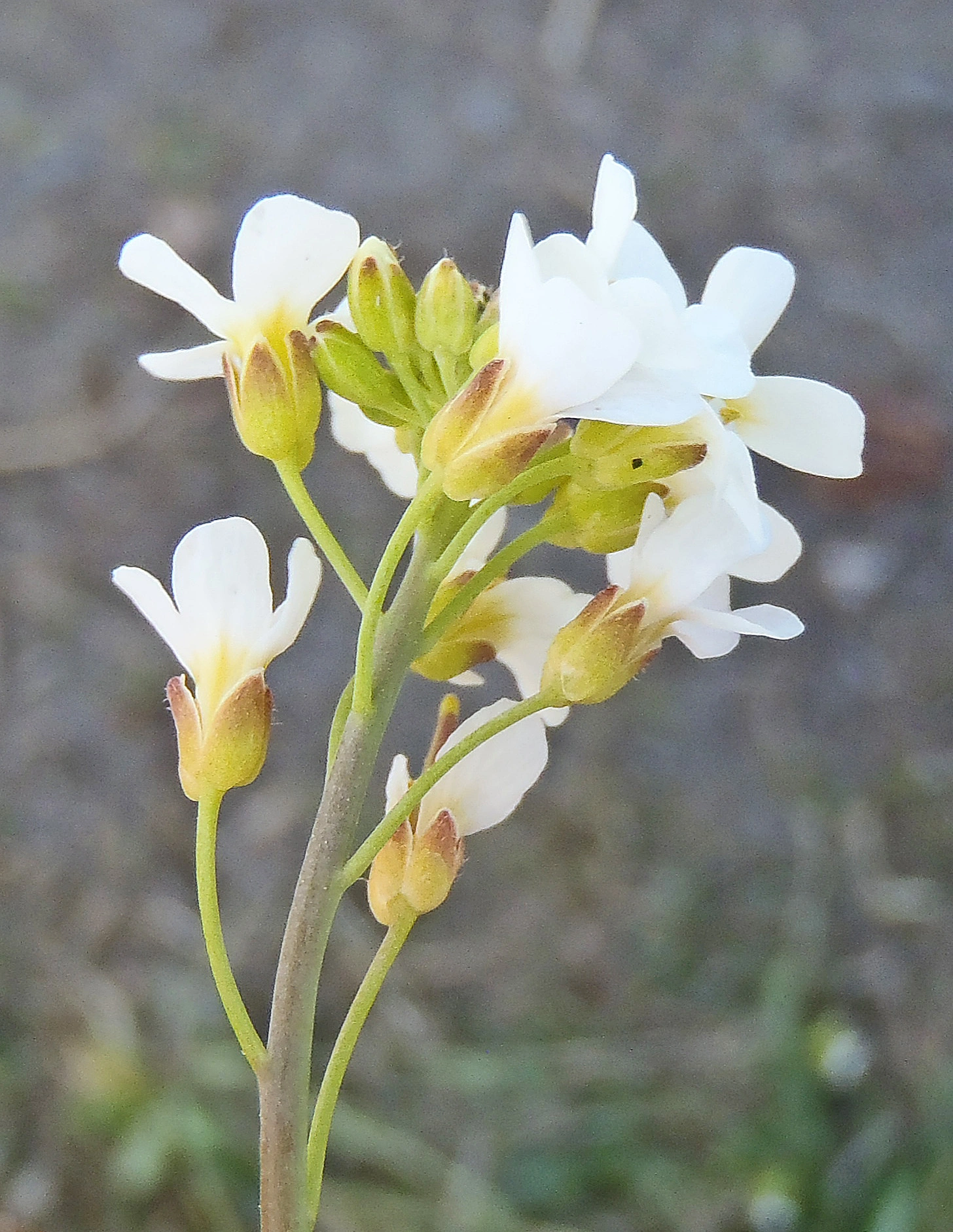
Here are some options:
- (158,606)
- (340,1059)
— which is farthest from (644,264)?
(340,1059)

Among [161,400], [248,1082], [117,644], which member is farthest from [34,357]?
[248,1082]

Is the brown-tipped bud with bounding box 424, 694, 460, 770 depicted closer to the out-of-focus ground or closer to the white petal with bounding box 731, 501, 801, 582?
the white petal with bounding box 731, 501, 801, 582

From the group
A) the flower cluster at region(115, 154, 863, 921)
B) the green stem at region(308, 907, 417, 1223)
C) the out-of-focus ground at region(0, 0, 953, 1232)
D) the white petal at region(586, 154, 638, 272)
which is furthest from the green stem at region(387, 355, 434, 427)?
the out-of-focus ground at region(0, 0, 953, 1232)

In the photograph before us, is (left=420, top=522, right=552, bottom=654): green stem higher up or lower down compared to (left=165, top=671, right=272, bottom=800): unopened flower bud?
higher up

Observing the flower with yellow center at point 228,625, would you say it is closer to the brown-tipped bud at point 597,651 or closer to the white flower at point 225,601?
the white flower at point 225,601

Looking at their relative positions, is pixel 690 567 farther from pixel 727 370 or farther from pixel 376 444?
pixel 376 444

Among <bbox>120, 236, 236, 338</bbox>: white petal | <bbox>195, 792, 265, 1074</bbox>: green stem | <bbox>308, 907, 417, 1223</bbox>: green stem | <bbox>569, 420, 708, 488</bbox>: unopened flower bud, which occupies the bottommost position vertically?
<bbox>308, 907, 417, 1223</bbox>: green stem

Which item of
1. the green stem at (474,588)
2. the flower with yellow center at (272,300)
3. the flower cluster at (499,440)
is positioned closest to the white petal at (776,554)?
the flower cluster at (499,440)
